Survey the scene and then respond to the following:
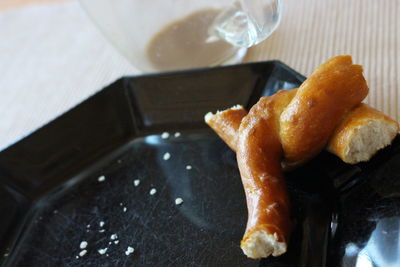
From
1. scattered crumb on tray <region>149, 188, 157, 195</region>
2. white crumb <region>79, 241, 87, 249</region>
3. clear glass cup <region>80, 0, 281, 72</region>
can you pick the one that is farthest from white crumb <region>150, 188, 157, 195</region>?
clear glass cup <region>80, 0, 281, 72</region>

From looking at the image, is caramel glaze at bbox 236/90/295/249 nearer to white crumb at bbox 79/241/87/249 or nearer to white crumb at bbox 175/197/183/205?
white crumb at bbox 175/197/183/205

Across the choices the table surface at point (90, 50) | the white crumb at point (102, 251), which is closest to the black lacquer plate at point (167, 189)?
the white crumb at point (102, 251)

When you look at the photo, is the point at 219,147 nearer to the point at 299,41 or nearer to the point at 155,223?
the point at 155,223

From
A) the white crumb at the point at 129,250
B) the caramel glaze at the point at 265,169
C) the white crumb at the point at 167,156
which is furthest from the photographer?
the white crumb at the point at 167,156

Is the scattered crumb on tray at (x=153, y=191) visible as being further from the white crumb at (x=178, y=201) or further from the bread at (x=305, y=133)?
the bread at (x=305, y=133)

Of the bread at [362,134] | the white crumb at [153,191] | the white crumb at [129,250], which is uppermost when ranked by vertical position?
the bread at [362,134]
